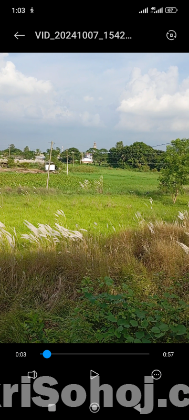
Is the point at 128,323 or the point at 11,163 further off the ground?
the point at 11,163

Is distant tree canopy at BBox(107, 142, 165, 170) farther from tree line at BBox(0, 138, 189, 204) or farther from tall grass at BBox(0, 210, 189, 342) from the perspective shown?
tall grass at BBox(0, 210, 189, 342)

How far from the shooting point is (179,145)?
11.9 meters

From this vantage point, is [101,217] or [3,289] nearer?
[3,289]

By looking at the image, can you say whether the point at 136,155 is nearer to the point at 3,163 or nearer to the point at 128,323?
the point at 128,323

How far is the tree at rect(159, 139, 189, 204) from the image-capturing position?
1178 cm

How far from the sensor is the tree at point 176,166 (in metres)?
11.8

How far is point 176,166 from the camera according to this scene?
12.0m

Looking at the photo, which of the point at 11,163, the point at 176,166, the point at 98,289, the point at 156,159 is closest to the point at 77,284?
the point at 98,289

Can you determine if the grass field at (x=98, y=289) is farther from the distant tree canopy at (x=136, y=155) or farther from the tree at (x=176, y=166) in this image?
the distant tree canopy at (x=136, y=155)

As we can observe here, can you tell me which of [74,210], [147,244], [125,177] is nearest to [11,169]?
[125,177]

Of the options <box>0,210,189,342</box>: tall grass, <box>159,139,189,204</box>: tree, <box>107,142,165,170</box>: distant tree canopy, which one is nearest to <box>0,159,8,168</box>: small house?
<box>107,142,165,170</box>: distant tree canopy

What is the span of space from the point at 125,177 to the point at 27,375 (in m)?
21.7

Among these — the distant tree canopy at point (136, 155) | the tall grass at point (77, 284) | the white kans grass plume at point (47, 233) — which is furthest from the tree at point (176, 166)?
the white kans grass plume at point (47, 233)
